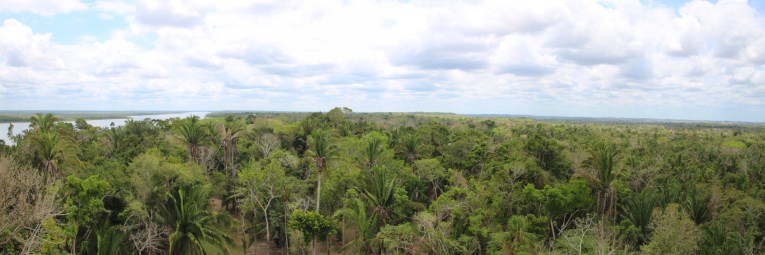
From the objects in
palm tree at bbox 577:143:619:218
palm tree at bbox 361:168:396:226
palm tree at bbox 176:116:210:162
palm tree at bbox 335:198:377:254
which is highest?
palm tree at bbox 176:116:210:162

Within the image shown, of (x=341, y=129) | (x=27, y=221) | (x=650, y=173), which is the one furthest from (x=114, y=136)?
(x=650, y=173)

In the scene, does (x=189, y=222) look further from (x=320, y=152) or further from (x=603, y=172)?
(x=603, y=172)

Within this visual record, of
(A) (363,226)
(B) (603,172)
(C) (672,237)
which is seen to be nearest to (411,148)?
(A) (363,226)

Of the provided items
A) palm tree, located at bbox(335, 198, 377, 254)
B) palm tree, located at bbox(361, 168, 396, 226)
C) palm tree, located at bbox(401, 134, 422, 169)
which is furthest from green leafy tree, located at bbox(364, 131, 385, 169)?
palm tree, located at bbox(401, 134, 422, 169)

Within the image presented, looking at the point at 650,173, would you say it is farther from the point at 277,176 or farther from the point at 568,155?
the point at 277,176

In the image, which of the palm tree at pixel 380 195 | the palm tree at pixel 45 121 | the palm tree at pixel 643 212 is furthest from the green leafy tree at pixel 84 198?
the palm tree at pixel 643 212

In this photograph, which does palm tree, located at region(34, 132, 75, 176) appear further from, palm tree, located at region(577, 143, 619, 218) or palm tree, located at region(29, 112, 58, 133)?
palm tree, located at region(577, 143, 619, 218)
